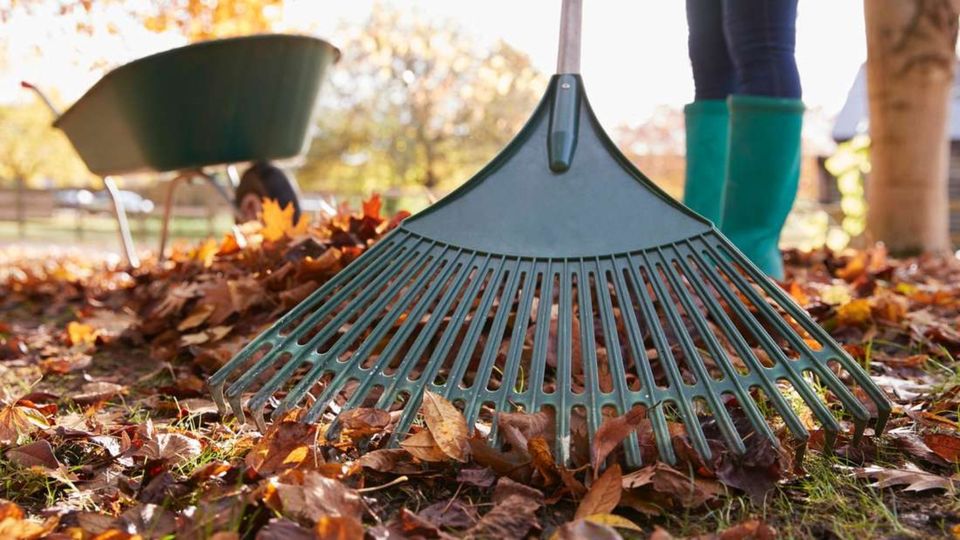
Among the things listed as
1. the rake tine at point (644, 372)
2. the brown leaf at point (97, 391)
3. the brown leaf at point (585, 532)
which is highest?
the rake tine at point (644, 372)

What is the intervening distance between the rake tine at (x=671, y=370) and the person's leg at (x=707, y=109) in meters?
1.14

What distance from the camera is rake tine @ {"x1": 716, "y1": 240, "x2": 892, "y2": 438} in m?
1.06

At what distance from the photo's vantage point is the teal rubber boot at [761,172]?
1824 mm

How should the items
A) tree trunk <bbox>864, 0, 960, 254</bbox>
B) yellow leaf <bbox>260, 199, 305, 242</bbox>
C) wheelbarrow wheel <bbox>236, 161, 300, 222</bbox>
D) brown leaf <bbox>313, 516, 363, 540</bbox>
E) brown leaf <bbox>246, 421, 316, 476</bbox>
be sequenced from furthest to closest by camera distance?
tree trunk <bbox>864, 0, 960, 254</bbox>, wheelbarrow wheel <bbox>236, 161, 300, 222</bbox>, yellow leaf <bbox>260, 199, 305, 242</bbox>, brown leaf <bbox>246, 421, 316, 476</bbox>, brown leaf <bbox>313, 516, 363, 540</bbox>

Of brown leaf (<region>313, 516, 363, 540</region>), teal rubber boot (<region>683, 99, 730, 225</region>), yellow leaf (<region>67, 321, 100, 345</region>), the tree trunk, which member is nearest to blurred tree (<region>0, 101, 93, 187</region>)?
the tree trunk

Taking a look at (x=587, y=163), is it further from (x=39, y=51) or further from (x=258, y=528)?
(x=39, y=51)

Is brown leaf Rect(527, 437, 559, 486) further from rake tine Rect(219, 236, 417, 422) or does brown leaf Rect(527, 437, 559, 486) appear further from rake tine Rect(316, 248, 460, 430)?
rake tine Rect(219, 236, 417, 422)

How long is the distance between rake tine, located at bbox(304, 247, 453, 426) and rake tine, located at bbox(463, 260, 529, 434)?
0.11 metres

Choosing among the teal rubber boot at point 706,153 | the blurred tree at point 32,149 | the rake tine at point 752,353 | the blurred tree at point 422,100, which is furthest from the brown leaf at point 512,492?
the blurred tree at point 32,149

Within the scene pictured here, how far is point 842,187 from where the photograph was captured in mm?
7152

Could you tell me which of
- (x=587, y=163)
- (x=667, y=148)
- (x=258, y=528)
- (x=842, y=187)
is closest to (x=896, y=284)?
(x=587, y=163)

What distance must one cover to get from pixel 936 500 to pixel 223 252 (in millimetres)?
1828

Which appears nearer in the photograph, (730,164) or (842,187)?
(730,164)

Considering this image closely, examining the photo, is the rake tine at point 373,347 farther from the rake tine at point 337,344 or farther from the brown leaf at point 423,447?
the brown leaf at point 423,447
